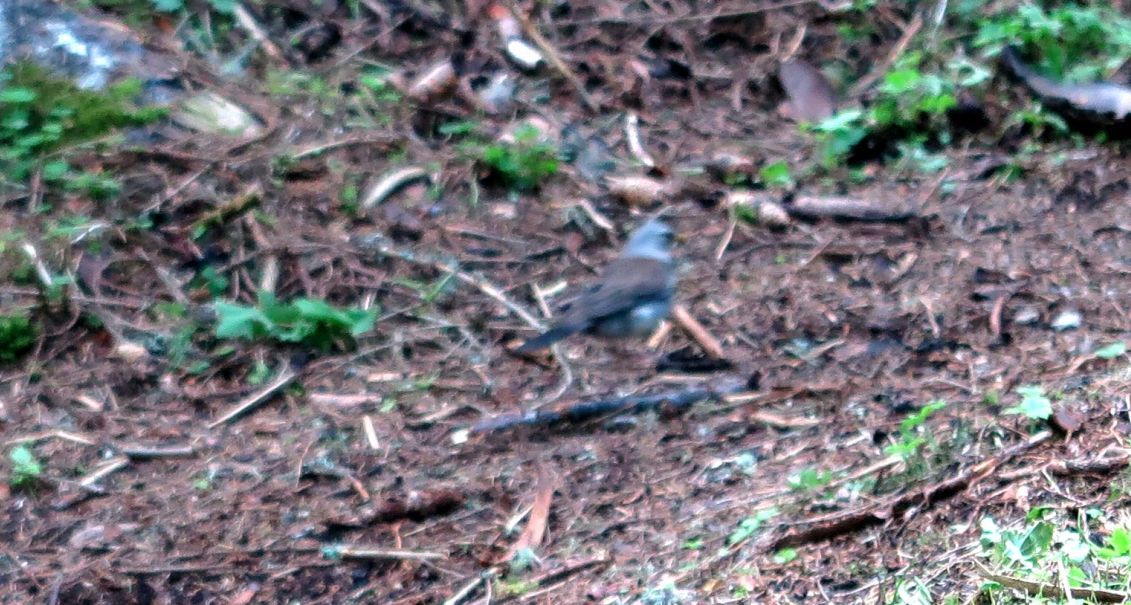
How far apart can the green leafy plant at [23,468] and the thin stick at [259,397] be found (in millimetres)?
688

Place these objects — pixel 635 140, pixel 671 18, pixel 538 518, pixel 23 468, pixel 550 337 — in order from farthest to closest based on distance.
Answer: pixel 671 18
pixel 635 140
pixel 550 337
pixel 23 468
pixel 538 518

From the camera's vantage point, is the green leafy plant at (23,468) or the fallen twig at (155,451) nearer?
the green leafy plant at (23,468)

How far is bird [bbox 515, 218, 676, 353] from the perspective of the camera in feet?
16.8

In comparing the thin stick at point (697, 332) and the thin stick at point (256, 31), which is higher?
the thin stick at point (256, 31)

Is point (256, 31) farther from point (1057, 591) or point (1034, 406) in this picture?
point (1057, 591)

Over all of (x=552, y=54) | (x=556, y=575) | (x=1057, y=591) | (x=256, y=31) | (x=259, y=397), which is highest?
(x=1057, y=591)

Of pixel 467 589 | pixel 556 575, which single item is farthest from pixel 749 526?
pixel 467 589

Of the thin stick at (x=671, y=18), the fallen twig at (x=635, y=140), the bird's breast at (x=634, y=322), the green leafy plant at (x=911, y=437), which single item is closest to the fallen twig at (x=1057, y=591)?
the green leafy plant at (x=911, y=437)

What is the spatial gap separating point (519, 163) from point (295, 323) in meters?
1.80

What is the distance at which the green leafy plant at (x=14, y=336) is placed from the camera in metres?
5.11

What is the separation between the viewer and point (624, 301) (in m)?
5.15

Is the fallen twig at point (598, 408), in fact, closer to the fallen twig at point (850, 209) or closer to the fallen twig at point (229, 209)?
the fallen twig at point (850, 209)

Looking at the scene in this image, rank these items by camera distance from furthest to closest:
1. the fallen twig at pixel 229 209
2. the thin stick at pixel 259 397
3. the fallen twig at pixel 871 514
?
the fallen twig at pixel 229 209 < the thin stick at pixel 259 397 < the fallen twig at pixel 871 514

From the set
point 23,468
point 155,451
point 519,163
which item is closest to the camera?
point 23,468
